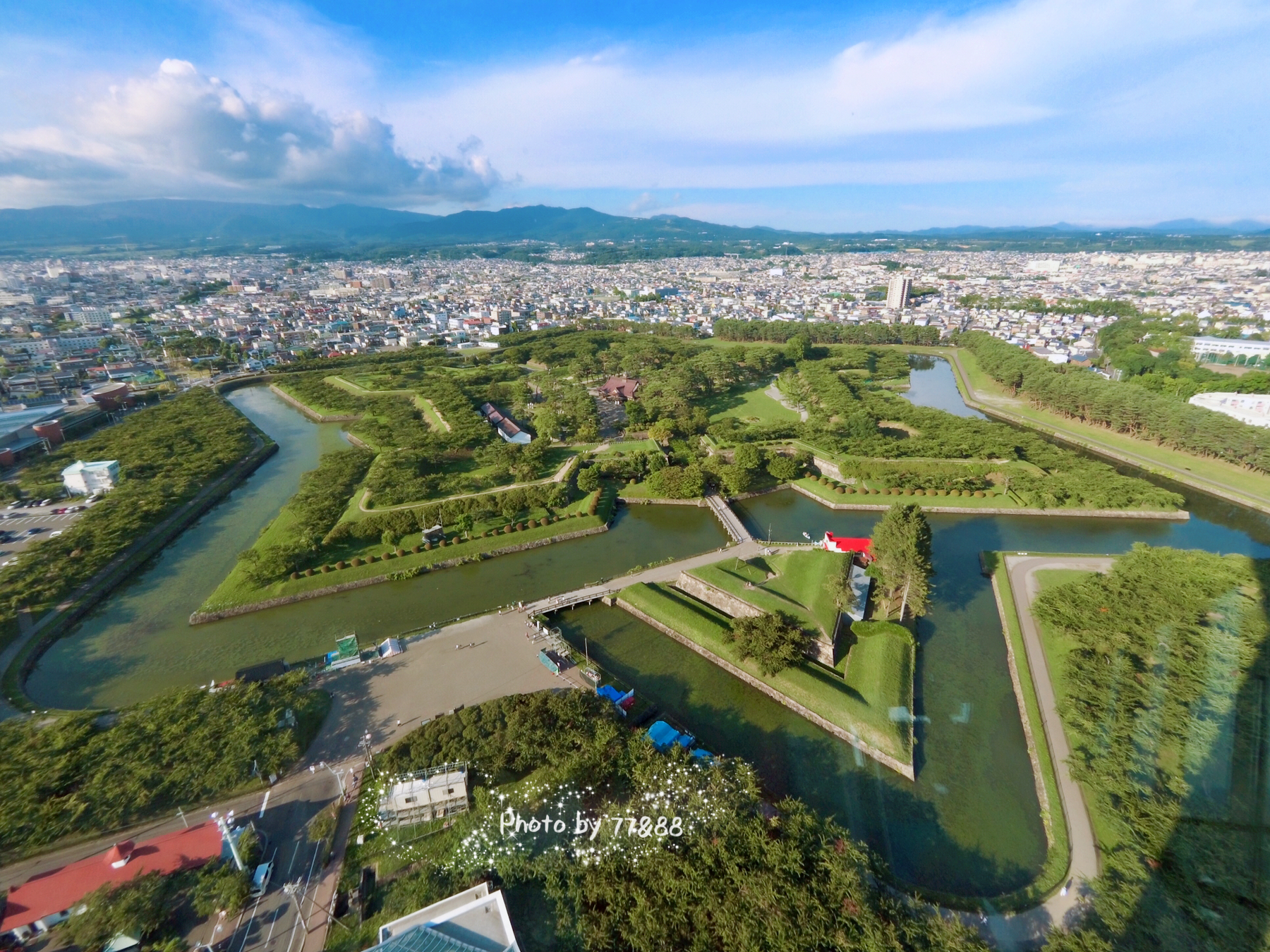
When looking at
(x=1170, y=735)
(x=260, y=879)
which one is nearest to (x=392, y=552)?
(x=260, y=879)

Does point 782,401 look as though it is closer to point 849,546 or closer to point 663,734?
point 849,546

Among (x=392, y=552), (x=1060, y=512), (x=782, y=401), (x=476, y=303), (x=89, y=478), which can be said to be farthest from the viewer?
(x=476, y=303)

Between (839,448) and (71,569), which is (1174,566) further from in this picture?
(71,569)

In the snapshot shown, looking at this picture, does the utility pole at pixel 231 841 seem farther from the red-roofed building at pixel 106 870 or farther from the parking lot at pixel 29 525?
the parking lot at pixel 29 525

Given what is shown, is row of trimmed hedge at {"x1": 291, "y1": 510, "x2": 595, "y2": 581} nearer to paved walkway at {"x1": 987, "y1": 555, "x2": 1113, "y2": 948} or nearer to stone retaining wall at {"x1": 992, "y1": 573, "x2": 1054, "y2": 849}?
stone retaining wall at {"x1": 992, "y1": 573, "x2": 1054, "y2": 849}

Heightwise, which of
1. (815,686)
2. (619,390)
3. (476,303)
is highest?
(476,303)

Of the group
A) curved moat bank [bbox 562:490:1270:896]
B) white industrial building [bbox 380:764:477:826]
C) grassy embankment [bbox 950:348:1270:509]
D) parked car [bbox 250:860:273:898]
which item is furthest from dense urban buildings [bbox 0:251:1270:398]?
curved moat bank [bbox 562:490:1270:896]
